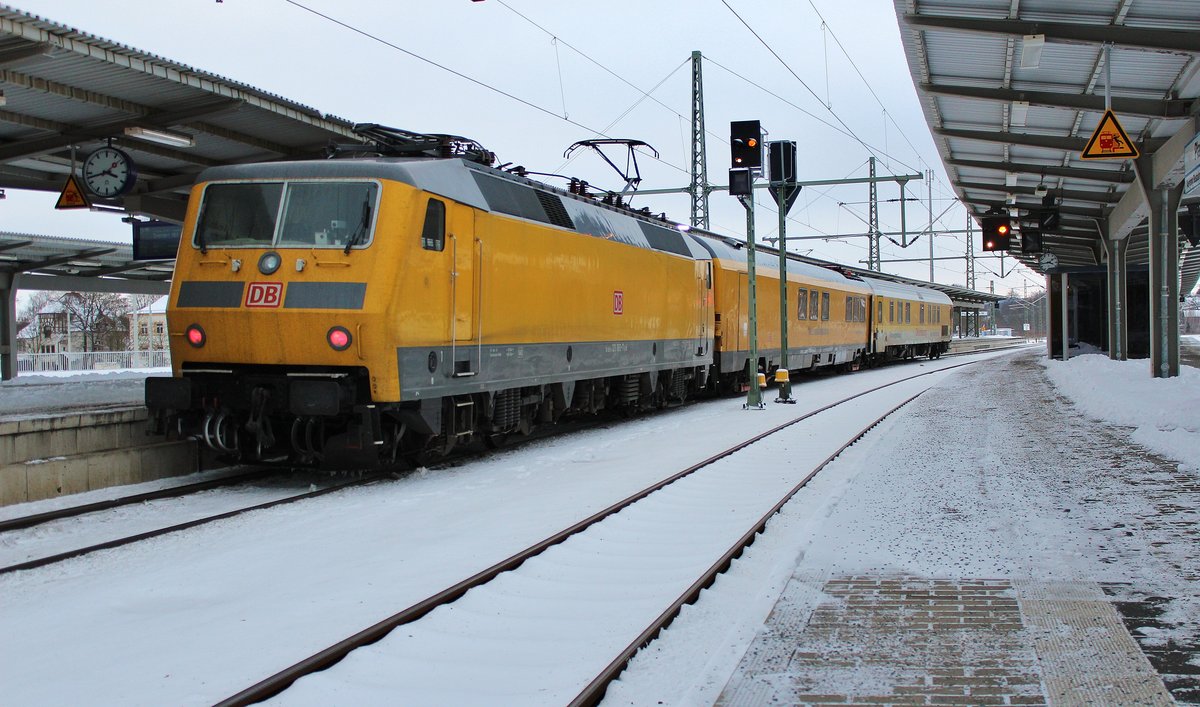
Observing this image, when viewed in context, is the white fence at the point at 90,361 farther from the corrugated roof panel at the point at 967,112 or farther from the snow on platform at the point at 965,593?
the snow on platform at the point at 965,593

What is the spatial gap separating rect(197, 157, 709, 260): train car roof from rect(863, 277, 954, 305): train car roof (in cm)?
1970

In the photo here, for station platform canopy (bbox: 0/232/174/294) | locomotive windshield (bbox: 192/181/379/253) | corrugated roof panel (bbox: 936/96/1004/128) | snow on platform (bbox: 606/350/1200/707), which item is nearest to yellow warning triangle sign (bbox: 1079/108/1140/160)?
corrugated roof panel (bbox: 936/96/1004/128)

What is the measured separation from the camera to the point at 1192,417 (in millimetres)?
12398

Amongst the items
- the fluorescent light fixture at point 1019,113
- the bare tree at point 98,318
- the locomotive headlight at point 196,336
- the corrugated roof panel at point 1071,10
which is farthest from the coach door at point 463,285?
Answer: the bare tree at point 98,318

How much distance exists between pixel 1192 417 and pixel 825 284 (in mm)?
14169

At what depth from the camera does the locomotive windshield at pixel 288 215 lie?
8.77 meters

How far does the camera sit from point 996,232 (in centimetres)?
2459

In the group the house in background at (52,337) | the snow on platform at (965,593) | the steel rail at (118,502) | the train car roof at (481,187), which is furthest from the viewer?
the house in background at (52,337)

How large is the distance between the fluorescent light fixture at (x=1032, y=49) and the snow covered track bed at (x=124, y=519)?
10.1 meters

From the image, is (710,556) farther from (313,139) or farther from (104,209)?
(104,209)

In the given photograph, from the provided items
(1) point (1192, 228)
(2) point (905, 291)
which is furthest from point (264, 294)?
(2) point (905, 291)

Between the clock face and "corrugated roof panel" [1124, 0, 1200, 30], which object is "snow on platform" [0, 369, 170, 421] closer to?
the clock face

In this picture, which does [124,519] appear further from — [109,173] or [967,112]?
[967,112]

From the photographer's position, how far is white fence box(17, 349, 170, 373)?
116 feet
